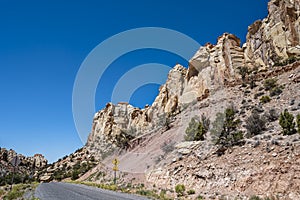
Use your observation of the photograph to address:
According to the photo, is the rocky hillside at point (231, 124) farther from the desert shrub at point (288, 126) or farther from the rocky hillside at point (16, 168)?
the rocky hillside at point (16, 168)

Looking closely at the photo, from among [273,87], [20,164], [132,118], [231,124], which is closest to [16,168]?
[20,164]

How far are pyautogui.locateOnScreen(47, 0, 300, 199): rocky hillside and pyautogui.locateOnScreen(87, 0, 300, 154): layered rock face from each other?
14cm

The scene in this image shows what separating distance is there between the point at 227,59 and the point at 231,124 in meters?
24.7

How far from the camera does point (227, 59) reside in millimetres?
40781

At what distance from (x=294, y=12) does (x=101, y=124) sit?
56.5 m

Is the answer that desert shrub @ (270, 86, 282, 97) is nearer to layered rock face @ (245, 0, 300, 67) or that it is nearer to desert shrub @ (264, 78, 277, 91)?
desert shrub @ (264, 78, 277, 91)

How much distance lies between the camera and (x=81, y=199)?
1184 cm

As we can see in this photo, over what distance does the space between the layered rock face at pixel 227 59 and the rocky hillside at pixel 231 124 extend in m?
0.14

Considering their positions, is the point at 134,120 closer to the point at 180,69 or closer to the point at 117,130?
the point at 117,130

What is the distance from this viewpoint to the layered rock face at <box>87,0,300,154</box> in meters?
32.6

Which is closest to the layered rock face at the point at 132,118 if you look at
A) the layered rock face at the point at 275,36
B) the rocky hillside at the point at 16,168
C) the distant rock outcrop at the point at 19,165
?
the layered rock face at the point at 275,36

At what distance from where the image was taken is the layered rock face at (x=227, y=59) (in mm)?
32594

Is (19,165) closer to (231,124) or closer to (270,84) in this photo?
(231,124)

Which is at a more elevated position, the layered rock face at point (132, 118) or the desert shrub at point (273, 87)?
the layered rock face at point (132, 118)
